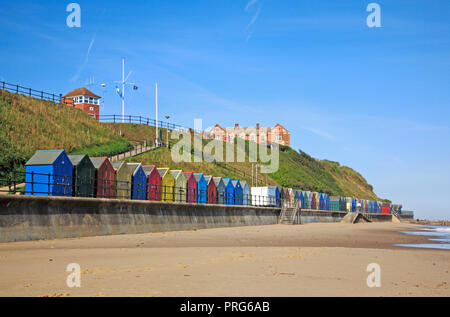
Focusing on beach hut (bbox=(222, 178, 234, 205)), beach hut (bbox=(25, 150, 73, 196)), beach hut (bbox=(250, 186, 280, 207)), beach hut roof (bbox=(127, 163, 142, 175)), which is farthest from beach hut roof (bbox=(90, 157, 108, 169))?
beach hut (bbox=(250, 186, 280, 207))

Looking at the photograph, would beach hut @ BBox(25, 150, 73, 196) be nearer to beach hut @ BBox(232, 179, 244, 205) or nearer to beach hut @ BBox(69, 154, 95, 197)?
beach hut @ BBox(69, 154, 95, 197)

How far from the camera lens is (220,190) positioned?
41.8 m

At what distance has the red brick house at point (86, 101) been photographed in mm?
86625

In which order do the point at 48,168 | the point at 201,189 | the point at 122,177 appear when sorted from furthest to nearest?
the point at 201,189 → the point at 122,177 → the point at 48,168

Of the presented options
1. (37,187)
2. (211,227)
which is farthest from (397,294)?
(211,227)

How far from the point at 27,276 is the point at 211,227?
75.4ft

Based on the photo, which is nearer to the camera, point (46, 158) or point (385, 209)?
point (46, 158)

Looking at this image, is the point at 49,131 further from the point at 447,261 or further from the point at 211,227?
the point at 447,261

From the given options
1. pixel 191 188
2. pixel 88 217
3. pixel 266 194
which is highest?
pixel 191 188

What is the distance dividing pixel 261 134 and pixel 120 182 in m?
110

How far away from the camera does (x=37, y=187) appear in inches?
907

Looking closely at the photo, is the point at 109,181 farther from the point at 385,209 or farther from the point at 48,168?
the point at 385,209

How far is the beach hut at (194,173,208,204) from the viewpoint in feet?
124

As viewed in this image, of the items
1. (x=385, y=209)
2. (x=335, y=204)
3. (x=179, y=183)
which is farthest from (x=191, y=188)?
(x=385, y=209)
